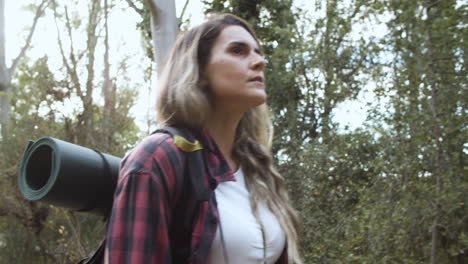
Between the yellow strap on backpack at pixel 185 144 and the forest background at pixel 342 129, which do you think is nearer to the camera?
the yellow strap on backpack at pixel 185 144

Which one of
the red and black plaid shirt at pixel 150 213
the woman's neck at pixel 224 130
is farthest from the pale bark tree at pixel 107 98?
the red and black plaid shirt at pixel 150 213

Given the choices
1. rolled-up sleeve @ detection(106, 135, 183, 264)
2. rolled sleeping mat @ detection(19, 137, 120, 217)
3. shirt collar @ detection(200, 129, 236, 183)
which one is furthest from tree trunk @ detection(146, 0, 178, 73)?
rolled-up sleeve @ detection(106, 135, 183, 264)

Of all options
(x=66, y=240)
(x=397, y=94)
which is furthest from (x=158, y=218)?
(x=66, y=240)

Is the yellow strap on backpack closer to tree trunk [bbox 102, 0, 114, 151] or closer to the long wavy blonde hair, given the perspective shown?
the long wavy blonde hair

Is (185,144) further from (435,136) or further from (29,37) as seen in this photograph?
(29,37)

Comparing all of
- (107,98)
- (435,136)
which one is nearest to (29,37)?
(107,98)

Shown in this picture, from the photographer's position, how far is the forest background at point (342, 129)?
4414mm

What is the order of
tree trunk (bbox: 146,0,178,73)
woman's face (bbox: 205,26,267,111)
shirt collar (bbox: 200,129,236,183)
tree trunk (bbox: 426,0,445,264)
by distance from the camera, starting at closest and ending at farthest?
shirt collar (bbox: 200,129,236,183), woman's face (bbox: 205,26,267,111), tree trunk (bbox: 146,0,178,73), tree trunk (bbox: 426,0,445,264)

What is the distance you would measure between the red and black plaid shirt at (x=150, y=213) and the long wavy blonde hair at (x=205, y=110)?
0.91 feet

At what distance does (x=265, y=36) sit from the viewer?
9320 mm

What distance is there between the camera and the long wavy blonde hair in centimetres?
172

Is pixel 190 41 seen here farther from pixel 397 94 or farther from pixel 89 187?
pixel 397 94

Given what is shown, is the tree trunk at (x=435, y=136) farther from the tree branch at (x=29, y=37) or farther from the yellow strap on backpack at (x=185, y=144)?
the tree branch at (x=29, y=37)

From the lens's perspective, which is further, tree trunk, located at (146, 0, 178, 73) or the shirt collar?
tree trunk, located at (146, 0, 178, 73)
